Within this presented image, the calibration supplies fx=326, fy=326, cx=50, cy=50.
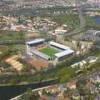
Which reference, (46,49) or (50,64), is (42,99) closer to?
(50,64)

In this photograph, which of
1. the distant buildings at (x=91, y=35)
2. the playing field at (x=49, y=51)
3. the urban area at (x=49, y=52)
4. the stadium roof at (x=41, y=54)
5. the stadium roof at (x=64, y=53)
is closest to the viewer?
the urban area at (x=49, y=52)

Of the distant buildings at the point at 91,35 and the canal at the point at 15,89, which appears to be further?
the distant buildings at the point at 91,35

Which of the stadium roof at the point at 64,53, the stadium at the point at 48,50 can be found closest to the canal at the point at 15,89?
the stadium at the point at 48,50

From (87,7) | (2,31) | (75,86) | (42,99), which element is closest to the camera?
(42,99)

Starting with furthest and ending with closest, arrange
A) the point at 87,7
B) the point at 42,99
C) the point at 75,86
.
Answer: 1. the point at 87,7
2. the point at 75,86
3. the point at 42,99

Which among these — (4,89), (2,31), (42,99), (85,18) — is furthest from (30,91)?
(85,18)

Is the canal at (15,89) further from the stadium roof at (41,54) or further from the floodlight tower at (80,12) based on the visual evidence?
the floodlight tower at (80,12)

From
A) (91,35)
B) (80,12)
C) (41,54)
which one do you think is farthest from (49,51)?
(80,12)

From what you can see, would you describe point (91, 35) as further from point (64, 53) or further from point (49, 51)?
point (64, 53)
